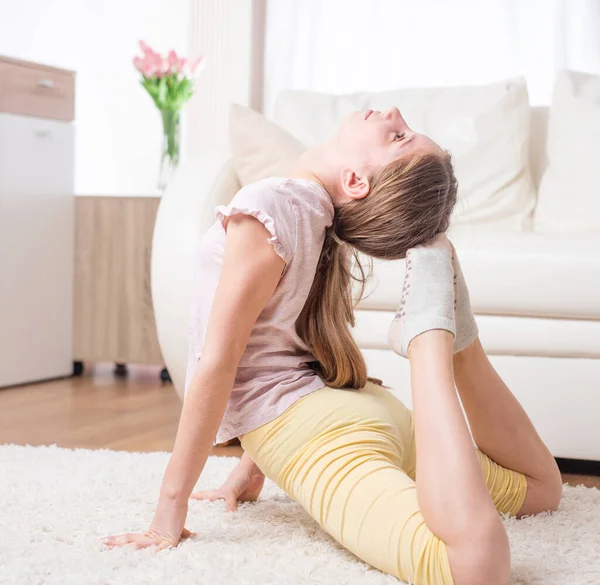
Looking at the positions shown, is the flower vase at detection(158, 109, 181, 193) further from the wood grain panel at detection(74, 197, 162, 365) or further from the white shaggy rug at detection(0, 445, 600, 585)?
the white shaggy rug at detection(0, 445, 600, 585)

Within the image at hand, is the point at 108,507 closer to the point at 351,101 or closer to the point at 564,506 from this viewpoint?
the point at 564,506

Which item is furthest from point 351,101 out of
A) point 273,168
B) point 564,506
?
point 564,506

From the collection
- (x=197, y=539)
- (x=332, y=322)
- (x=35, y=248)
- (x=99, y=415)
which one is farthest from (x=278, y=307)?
(x=35, y=248)

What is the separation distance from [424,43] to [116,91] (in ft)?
4.73

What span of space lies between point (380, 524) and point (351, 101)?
1.80 metres

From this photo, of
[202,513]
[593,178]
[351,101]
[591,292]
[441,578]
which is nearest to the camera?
[441,578]

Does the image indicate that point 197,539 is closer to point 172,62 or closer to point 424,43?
point 172,62

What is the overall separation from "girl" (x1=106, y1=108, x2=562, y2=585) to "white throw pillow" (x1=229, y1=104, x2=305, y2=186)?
0.87m

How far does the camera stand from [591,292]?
1748 millimetres

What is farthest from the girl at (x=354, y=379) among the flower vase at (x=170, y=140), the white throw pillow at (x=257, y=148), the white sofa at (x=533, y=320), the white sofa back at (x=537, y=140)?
the flower vase at (x=170, y=140)

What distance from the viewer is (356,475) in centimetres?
110

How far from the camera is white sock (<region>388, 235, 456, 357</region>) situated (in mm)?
1110

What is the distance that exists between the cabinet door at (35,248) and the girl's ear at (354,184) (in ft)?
5.82

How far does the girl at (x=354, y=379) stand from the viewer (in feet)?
3.37
